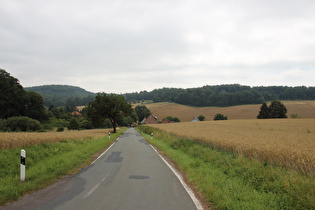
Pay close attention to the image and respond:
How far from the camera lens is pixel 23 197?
243 inches

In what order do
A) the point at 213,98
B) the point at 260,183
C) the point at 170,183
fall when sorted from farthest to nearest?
the point at 213,98 → the point at 170,183 → the point at 260,183

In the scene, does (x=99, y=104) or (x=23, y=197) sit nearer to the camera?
(x=23, y=197)

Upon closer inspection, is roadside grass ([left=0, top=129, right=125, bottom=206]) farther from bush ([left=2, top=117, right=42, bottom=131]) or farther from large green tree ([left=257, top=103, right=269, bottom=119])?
large green tree ([left=257, top=103, right=269, bottom=119])

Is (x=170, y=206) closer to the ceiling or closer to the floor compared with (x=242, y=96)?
closer to the floor

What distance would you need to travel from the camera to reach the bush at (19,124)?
54688 mm

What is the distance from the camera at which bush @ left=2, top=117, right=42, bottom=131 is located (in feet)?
179

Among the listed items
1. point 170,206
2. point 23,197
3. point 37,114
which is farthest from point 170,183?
point 37,114

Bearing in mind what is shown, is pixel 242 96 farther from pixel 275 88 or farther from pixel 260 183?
pixel 260 183

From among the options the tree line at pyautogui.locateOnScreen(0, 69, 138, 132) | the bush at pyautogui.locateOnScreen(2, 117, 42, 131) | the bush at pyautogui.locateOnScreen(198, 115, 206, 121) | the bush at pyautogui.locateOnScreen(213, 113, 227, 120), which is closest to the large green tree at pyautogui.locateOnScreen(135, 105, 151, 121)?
the bush at pyautogui.locateOnScreen(198, 115, 206, 121)

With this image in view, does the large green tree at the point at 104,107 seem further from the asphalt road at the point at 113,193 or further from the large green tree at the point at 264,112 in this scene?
the large green tree at the point at 264,112

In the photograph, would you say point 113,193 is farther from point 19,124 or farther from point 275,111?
point 275,111

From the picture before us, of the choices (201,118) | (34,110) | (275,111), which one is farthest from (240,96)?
(34,110)

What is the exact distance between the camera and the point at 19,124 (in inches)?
2226

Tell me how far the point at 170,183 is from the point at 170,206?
7.94ft
